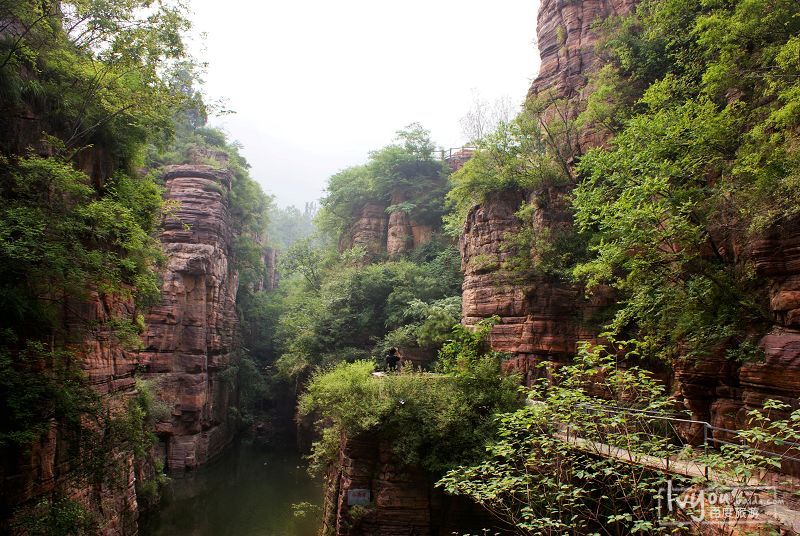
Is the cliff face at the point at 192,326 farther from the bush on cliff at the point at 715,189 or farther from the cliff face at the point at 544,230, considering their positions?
the bush on cliff at the point at 715,189

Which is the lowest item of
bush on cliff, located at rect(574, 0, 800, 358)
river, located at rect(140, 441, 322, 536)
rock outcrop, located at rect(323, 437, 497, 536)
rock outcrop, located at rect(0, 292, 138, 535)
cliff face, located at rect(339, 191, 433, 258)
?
river, located at rect(140, 441, 322, 536)

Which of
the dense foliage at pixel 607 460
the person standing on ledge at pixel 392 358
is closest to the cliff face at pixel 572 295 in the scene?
the dense foliage at pixel 607 460

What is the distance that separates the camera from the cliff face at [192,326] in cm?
2284

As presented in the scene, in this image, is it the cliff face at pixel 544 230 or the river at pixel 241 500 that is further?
the river at pixel 241 500

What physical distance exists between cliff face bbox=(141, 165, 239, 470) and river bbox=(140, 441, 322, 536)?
6.19 ft

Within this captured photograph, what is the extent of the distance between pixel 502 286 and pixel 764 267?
792 centimetres

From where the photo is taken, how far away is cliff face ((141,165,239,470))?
2284cm

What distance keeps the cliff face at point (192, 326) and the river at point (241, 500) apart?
1.89 metres

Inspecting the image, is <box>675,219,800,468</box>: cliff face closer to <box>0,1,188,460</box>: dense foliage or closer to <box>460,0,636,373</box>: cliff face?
<box>460,0,636,373</box>: cliff face

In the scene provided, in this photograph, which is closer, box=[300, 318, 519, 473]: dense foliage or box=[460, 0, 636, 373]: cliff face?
box=[300, 318, 519, 473]: dense foliage

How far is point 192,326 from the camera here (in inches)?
937

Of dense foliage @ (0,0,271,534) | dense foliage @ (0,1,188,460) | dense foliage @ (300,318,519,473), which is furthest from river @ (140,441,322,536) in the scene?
dense foliage @ (0,1,188,460)

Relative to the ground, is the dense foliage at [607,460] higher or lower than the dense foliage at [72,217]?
lower

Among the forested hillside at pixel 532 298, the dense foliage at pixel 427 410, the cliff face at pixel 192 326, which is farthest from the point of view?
the cliff face at pixel 192 326
